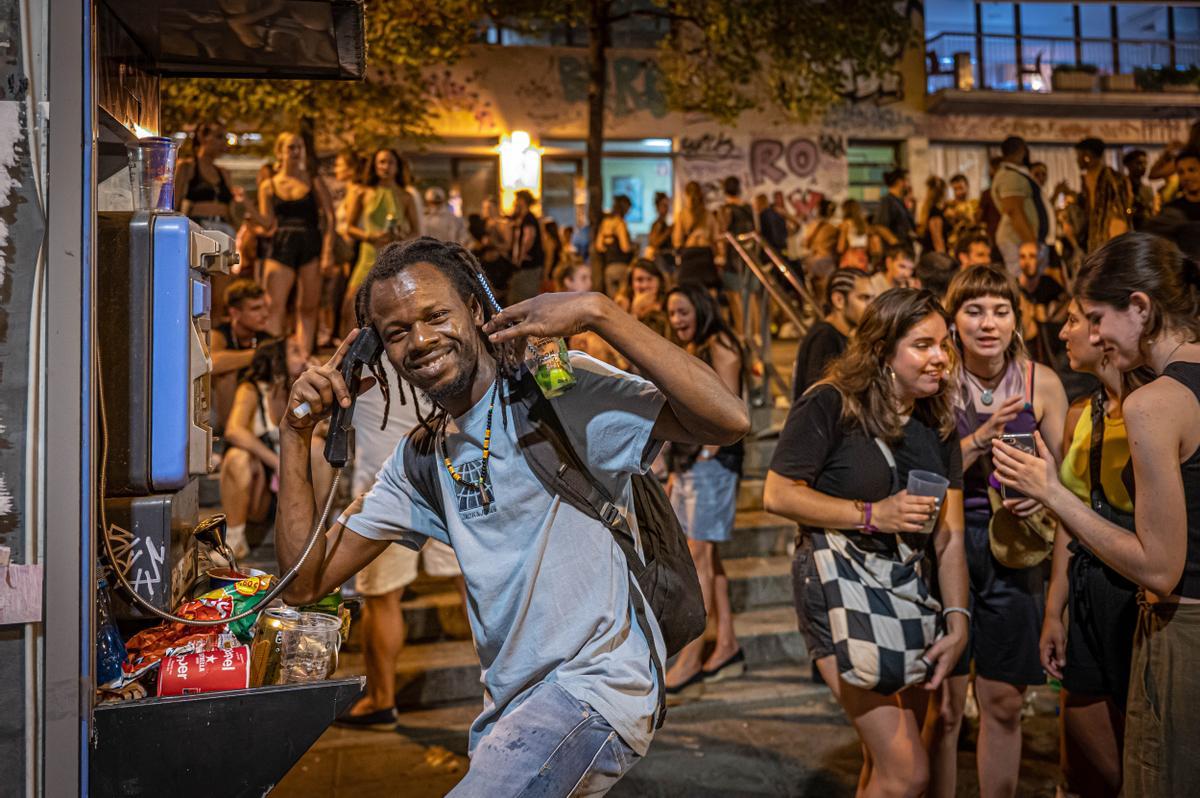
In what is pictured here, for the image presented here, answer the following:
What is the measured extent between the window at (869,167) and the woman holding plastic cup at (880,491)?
1886 cm

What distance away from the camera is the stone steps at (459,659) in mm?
5887

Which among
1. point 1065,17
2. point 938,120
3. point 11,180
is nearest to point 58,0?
point 11,180

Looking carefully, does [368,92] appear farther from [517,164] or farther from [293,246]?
[293,246]

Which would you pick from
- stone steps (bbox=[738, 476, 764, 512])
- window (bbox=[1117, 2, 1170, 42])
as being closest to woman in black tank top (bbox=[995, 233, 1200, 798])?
stone steps (bbox=[738, 476, 764, 512])

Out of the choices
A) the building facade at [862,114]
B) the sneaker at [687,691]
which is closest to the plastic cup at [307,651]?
the sneaker at [687,691]

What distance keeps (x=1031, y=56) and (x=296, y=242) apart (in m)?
20.7

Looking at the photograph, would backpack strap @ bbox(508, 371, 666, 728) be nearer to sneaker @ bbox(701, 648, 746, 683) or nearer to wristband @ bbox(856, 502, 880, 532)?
wristband @ bbox(856, 502, 880, 532)

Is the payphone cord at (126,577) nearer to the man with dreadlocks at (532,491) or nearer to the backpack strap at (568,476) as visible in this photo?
the man with dreadlocks at (532,491)

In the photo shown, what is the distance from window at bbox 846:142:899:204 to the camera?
71.2 feet

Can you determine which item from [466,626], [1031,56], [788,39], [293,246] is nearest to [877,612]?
[466,626]

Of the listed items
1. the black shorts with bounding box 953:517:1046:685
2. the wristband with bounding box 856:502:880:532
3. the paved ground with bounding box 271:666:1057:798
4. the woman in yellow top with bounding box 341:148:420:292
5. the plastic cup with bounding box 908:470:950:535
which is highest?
the woman in yellow top with bounding box 341:148:420:292

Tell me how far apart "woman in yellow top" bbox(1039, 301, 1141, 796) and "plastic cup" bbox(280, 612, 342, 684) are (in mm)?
2531

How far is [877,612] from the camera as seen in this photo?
353 cm

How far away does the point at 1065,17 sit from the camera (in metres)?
24.2
